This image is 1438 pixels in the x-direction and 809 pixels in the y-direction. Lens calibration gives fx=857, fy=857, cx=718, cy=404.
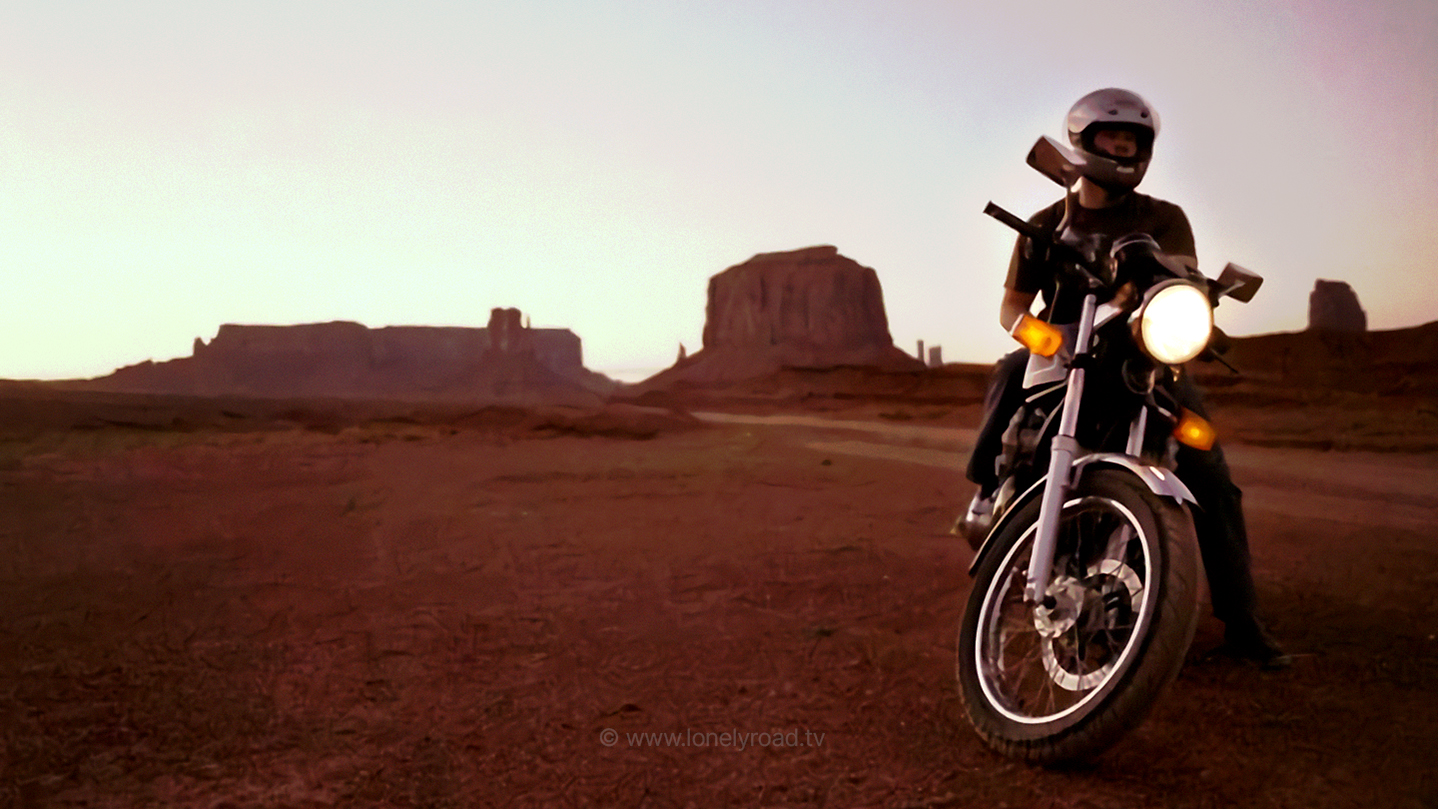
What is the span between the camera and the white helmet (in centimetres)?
289

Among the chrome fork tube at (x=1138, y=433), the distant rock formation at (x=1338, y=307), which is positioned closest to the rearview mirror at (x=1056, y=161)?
the chrome fork tube at (x=1138, y=433)

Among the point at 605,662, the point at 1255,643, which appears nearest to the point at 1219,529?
the point at 1255,643

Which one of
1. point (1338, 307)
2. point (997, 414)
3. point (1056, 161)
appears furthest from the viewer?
point (1338, 307)

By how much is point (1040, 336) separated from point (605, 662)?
1920mm

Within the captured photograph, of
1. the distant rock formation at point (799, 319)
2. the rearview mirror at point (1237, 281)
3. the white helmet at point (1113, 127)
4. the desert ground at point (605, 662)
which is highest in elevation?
the distant rock formation at point (799, 319)

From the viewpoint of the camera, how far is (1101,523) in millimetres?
2547

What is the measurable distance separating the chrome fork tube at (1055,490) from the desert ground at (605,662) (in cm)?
49

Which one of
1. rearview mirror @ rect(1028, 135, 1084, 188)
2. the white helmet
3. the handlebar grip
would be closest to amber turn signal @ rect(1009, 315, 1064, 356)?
the handlebar grip

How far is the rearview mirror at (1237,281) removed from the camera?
242 cm

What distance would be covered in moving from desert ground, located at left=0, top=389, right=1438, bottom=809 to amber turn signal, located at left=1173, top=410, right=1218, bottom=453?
850 millimetres

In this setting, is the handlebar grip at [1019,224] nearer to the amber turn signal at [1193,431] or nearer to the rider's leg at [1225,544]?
the amber turn signal at [1193,431]

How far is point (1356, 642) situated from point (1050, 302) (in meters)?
1.84

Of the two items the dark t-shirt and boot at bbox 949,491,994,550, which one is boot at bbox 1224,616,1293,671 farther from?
the dark t-shirt

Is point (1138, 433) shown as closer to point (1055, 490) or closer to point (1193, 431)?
point (1193, 431)
